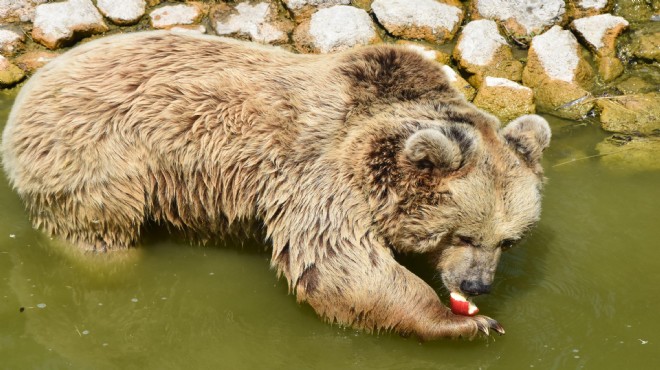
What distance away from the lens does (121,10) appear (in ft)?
32.7

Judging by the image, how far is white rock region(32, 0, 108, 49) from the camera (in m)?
9.66

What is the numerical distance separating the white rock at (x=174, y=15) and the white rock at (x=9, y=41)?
1606 millimetres

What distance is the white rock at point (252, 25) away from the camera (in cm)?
991

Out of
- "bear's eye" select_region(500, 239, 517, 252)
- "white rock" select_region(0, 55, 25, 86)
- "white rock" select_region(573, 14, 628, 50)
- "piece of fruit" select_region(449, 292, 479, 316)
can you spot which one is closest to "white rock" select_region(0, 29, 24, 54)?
"white rock" select_region(0, 55, 25, 86)

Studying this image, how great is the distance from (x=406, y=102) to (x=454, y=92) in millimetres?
526

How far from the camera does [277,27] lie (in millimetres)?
10023

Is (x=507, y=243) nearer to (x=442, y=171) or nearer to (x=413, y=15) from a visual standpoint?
(x=442, y=171)

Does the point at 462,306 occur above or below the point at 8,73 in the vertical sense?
below

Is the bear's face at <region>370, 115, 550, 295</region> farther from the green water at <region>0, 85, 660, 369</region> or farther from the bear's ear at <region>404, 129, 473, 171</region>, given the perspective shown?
the green water at <region>0, 85, 660, 369</region>

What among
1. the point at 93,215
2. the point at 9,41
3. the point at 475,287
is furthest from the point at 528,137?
the point at 9,41

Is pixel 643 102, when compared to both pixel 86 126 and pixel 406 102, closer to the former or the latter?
pixel 406 102

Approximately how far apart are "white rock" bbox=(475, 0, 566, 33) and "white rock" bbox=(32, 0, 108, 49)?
15.8 feet

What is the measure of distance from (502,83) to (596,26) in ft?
5.18

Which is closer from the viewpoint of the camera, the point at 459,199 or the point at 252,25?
the point at 459,199
